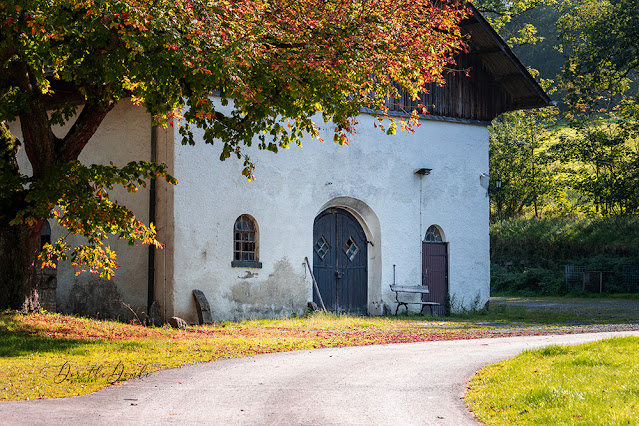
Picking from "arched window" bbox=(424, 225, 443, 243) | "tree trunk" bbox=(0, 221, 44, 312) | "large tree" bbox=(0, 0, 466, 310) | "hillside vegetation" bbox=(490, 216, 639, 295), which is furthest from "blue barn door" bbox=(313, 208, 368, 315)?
"hillside vegetation" bbox=(490, 216, 639, 295)

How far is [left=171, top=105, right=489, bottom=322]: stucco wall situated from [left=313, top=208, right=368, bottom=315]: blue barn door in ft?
0.86

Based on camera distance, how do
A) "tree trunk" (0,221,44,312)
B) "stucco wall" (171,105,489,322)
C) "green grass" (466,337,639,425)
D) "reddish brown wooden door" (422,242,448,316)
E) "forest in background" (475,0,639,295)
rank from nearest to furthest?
1. "green grass" (466,337,639,425)
2. "tree trunk" (0,221,44,312)
3. "stucco wall" (171,105,489,322)
4. "reddish brown wooden door" (422,242,448,316)
5. "forest in background" (475,0,639,295)

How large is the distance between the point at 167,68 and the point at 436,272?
498 inches

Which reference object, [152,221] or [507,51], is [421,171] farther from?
[152,221]

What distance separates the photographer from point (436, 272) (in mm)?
21250

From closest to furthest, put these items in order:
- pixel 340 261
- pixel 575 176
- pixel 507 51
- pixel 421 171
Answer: pixel 340 261, pixel 421 171, pixel 507 51, pixel 575 176

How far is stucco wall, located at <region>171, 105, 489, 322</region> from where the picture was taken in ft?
56.4

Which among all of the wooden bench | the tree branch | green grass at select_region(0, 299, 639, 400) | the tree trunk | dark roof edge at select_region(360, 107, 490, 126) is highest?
dark roof edge at select_region(360, 107, 490, 126)

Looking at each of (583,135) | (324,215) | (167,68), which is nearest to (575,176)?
(583,135)

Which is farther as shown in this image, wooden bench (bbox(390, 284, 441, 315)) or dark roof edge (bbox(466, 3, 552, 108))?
dark roof edge (bbox(466, 3, 552, 108))

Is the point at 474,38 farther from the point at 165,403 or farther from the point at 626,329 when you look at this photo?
the point at 165,403

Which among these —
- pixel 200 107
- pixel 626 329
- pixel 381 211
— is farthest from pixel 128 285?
pixel 626 329

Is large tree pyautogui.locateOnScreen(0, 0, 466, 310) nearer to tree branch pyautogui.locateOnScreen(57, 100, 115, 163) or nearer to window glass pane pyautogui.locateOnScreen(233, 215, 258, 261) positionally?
tree branch pyautogui.locateOnScreen(57, 100, 115, 163)

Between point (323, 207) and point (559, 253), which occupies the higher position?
point (323, 207)
